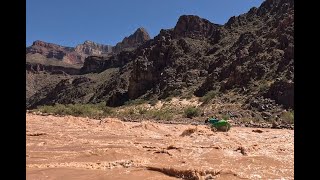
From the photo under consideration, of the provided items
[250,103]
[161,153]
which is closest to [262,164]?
[161,153]

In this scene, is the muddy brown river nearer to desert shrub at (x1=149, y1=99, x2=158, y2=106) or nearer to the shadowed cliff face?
the shadowed cliff face

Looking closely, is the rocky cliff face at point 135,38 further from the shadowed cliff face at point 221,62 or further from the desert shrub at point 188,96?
the desert shrub at point 188,96

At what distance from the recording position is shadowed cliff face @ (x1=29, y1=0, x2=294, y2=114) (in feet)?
152

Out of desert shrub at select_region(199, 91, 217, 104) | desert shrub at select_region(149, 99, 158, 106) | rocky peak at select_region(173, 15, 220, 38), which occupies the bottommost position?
desert shrub at select_region(149, 99, 158, 106)

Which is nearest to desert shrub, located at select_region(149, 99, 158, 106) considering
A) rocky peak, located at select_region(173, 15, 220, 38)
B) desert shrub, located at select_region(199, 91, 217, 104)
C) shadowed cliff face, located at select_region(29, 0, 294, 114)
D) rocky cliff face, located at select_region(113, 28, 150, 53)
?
shadowed cliff face, located at select_region(29, 0, 294, 114)

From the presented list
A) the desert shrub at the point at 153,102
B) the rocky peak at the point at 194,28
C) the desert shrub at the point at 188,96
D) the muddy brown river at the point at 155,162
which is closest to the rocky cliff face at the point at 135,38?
the rocky peak at the point at 194,28

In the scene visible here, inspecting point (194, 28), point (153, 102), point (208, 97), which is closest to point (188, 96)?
point (208, 97)

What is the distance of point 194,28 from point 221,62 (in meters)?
20.7

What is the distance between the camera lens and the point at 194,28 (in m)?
76.8

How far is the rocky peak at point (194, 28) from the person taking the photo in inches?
2962

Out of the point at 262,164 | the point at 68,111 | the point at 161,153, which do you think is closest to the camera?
the point at 262,164
